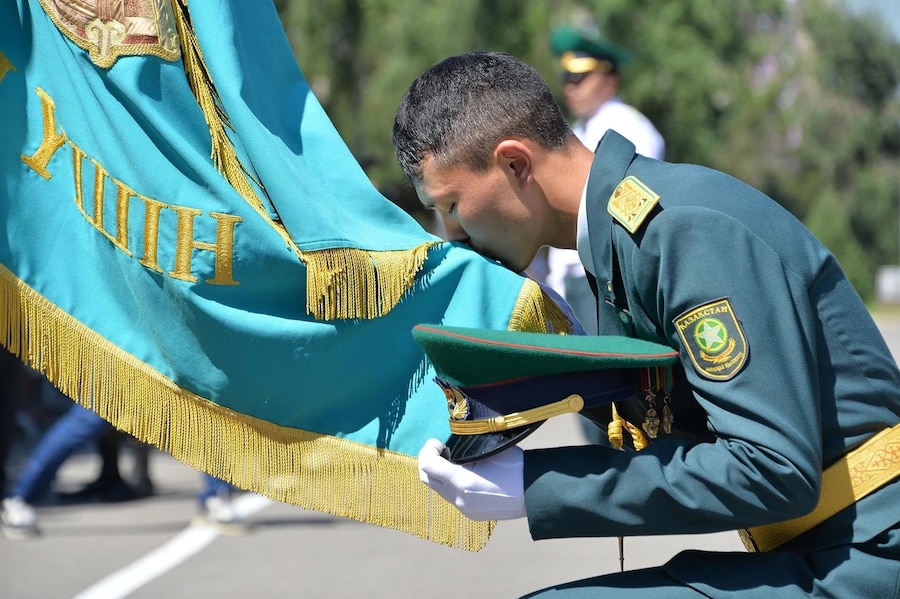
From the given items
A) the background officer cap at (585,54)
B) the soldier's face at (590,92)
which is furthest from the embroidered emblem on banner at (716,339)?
the background officer cap at (585,54)

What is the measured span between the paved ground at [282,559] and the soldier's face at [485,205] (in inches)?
109

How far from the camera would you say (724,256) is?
1.92 m

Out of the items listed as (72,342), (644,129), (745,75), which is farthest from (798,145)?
(72,342)

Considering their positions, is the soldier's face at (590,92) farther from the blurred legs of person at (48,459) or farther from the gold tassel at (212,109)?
the gold tassel at (212,109)

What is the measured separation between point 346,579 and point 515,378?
325 centimetres

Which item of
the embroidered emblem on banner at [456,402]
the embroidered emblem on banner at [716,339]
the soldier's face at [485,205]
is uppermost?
the soldier's face at [485,205]

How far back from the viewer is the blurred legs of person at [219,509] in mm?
5934

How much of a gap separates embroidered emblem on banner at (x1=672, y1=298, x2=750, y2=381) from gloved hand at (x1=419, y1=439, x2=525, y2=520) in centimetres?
34

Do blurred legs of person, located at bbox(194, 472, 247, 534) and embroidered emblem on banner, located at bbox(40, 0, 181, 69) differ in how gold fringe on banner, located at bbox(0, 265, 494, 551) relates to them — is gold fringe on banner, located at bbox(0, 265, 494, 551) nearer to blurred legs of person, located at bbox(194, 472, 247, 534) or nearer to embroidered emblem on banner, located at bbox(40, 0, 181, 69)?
embroidered emblem on banner, located at bbox(40, 0, 181, 69)

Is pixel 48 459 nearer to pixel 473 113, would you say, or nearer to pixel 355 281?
pixel 355 281

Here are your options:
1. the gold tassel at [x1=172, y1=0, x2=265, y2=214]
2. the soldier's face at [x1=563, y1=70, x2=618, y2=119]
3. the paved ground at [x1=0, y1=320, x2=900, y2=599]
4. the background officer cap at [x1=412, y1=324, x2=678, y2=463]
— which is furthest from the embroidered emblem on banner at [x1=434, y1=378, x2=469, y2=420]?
the soldier's face at [x1=563, y1=70, x2=618, y2=119]

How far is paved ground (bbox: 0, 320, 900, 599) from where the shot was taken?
4961mm

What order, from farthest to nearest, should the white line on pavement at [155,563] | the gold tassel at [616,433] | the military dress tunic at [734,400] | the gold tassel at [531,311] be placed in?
the white line on pavement at [155,563] < the gold tassel at [531,311] < the gold tassel at [616,433] < the military dress tunic at [734,400]

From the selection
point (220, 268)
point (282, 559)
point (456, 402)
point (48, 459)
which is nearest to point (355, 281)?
point (220, 268)
